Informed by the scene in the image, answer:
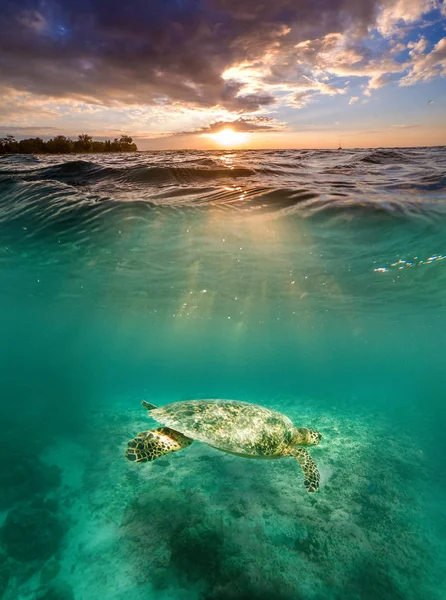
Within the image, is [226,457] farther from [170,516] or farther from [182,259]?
[182,259]

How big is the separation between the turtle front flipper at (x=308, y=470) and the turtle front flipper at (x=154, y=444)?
2949 mm

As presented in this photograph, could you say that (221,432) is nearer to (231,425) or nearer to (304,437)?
(231,425)

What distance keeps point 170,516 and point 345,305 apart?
25.8 m

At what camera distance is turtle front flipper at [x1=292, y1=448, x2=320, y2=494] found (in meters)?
7.14

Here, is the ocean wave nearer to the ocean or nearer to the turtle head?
the ocean

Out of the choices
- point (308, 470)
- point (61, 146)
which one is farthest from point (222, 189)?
point (61, 146)

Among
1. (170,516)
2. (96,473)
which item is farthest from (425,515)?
(96,473)

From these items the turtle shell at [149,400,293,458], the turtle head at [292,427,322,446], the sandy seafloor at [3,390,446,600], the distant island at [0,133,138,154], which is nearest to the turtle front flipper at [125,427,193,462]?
the turtle shell at [149,400,293,458]

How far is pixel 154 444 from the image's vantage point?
5805 mm

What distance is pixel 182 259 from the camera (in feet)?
56.9

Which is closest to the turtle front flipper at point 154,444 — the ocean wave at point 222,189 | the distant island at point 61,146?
the ocean wave at point 222,189

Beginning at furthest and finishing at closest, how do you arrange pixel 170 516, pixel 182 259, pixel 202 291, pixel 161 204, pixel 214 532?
pixel 202 291, pixel 182 259, pixel 161 204, pixel 170 516, pixel 214 532

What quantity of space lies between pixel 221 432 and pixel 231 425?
1.01 feet

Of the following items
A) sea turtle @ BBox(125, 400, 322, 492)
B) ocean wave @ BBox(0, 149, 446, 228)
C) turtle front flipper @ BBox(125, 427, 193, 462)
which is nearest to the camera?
turtle front flipper @ BBox(125, 427, 193, 462)
